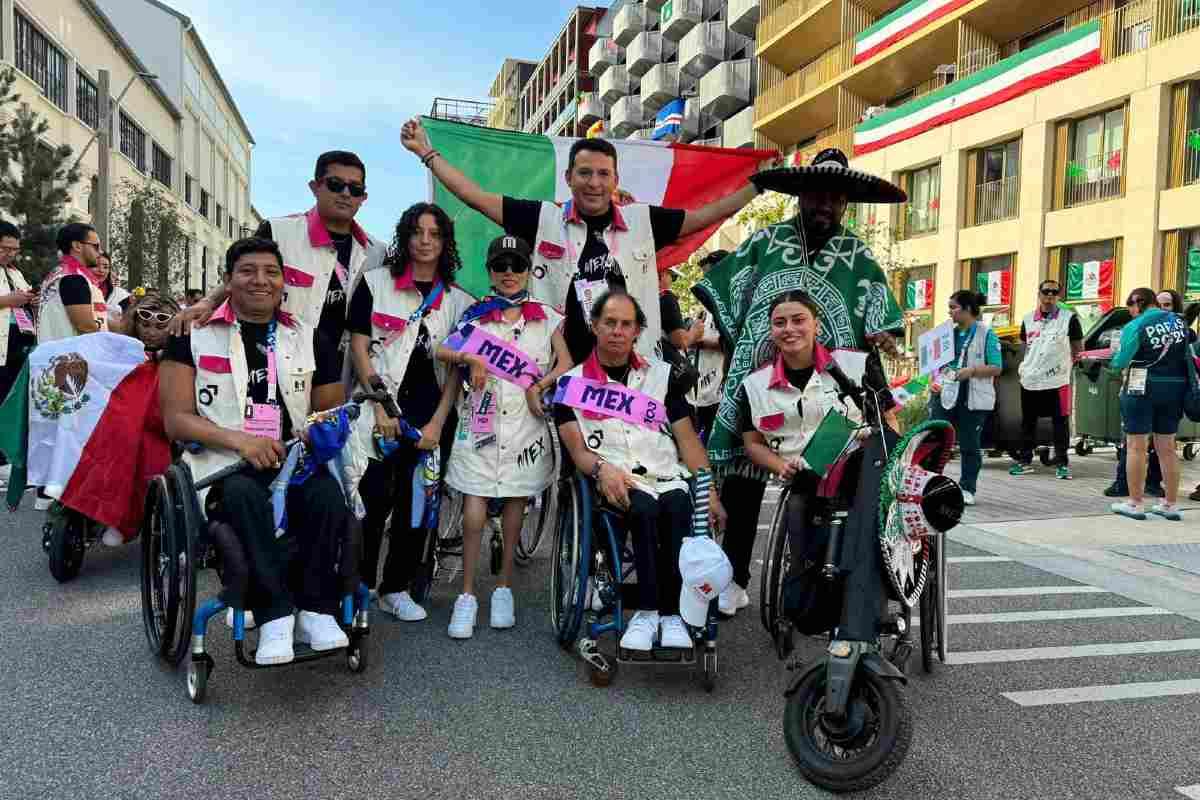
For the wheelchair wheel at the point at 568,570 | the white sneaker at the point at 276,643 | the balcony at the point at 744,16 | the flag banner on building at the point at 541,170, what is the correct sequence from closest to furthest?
the white sneaker at the point at 276,643 < the wheelchair wheel at the point at 568,570 < the flag banner on building at the point at 541,170 < the balcony at the point at 744,16

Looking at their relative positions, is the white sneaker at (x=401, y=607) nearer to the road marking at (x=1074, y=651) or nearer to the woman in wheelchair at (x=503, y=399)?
the woman in wheelchair at (x=503, y=399)

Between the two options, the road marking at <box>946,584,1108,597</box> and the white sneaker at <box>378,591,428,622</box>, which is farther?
the road marking at <box>946,584,1108,597</box>

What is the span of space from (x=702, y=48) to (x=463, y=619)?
129 ft

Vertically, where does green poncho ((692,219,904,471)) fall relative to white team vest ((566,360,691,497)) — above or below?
above

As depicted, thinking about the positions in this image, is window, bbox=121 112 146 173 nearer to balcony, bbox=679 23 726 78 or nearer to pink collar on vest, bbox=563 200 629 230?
balcony, bbox=679 23 726 78

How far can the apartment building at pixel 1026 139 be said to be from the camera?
16.1 m

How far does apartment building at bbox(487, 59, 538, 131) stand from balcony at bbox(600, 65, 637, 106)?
29.1m

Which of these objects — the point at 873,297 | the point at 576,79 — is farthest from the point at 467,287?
the point at 576,79

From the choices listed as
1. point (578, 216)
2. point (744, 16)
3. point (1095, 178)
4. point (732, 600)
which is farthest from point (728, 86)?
point (732, 600)

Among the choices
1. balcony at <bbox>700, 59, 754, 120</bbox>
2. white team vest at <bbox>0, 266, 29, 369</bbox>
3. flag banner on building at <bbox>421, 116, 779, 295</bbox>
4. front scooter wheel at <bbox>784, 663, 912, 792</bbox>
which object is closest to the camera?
front scooter wheel at <bbox>784, 663, 912, 792</bbox>

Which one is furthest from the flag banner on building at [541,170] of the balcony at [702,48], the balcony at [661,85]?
the balcony at [661,85]

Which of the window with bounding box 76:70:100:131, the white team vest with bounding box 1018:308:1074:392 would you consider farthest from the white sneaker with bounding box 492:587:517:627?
the window with bounding box 76:70:100:131

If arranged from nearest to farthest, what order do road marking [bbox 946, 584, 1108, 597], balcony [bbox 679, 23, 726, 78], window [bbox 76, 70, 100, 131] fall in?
road marking [bbox 946, 584, 1108, 597] < window [bbox 76, 70, 100, 131] < balcony [bbox 679, 23, 726, 78]

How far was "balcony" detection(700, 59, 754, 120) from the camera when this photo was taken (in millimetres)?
36438
